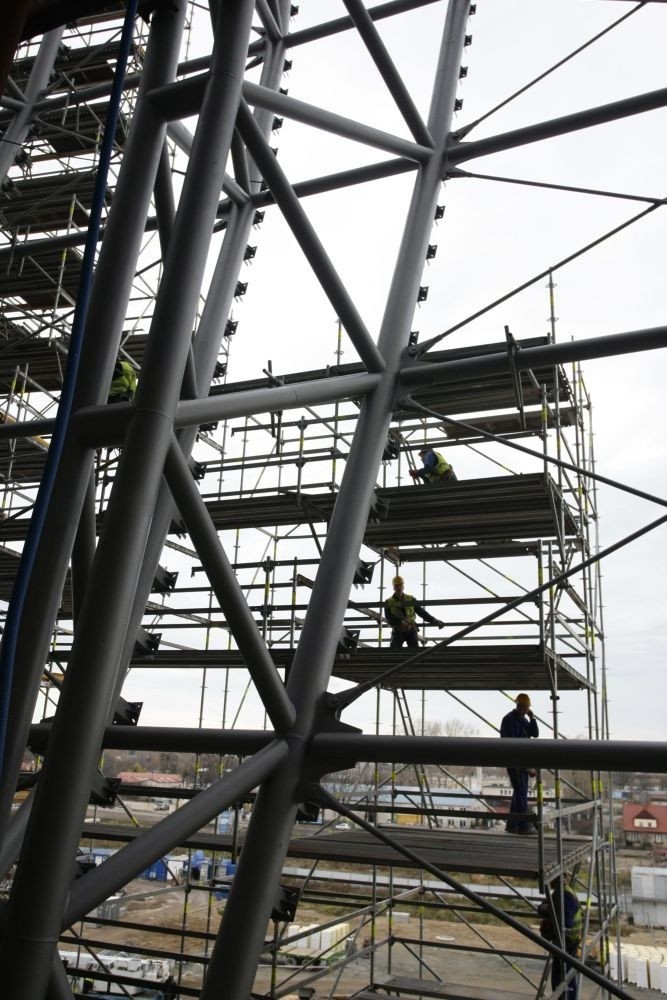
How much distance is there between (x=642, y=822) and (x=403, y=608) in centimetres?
4758

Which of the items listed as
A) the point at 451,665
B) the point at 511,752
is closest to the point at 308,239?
the point at 511,752

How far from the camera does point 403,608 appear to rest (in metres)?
9.09

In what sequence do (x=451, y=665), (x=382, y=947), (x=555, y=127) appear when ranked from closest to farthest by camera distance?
(x=555, y=127) < (x=451, y=665) < (x=382, y=947)

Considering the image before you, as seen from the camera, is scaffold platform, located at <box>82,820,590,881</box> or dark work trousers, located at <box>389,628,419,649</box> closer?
scaffold platform, located at <box>82,820,590,881</box>

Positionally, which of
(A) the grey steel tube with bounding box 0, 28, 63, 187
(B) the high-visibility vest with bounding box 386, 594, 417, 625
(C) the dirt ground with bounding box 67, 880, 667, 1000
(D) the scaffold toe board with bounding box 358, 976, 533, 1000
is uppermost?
(A) the grey steel tube with bounding box 0, 28, 63, 187

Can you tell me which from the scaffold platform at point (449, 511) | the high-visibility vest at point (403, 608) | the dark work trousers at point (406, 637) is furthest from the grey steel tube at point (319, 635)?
the dark work trousers at point (406, 637)

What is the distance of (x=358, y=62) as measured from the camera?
9273mm

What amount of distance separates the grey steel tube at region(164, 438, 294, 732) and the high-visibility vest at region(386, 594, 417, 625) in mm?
4673

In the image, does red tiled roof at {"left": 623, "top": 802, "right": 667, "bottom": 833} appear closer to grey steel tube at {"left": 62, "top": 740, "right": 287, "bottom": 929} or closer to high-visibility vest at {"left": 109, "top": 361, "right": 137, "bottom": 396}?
high-visibility vest at {"left": 109, "top": 361, "right": 137, "bottom": 396}

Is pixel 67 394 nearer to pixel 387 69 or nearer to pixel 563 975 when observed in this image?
pixel 387 69

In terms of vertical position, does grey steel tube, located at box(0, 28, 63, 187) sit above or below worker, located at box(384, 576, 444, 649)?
above

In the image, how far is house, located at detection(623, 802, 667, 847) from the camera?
159ft

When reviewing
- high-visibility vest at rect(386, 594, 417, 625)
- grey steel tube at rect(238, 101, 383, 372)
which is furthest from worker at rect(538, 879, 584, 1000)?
grey steel tube at rect(238, 101, 383, 372)

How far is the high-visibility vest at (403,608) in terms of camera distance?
9.06m
